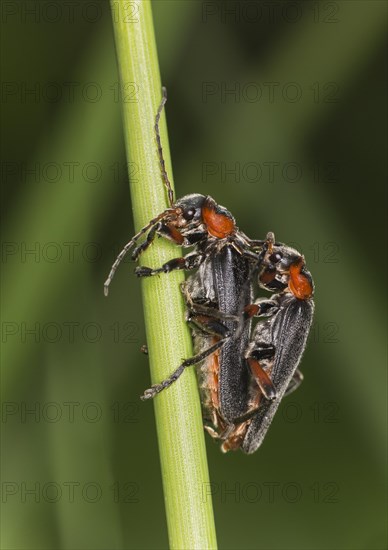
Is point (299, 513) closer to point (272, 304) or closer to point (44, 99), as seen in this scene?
point (272, 304)

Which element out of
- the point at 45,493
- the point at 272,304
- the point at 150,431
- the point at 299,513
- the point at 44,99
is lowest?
the point at 299,513

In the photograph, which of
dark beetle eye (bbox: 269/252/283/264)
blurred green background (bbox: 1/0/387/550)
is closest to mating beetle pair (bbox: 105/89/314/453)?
dark beetle eye (bbox: 269/252/283/264)

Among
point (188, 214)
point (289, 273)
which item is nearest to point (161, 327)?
point (188, 214)

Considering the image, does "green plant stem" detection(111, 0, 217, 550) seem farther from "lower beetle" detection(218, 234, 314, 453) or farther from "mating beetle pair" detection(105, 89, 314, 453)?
"lower beetle" detection(218, 234, 314, 453)

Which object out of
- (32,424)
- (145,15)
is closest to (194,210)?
(145,15)

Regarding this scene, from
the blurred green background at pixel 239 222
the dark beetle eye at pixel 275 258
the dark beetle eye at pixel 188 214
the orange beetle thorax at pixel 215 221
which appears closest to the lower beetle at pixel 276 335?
the dark beetle eye at pixel 275 258

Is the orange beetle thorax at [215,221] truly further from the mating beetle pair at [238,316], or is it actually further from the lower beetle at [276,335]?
the lower beetle at [276,335]

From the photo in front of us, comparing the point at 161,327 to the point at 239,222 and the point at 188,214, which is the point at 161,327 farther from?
the point at 239,222
